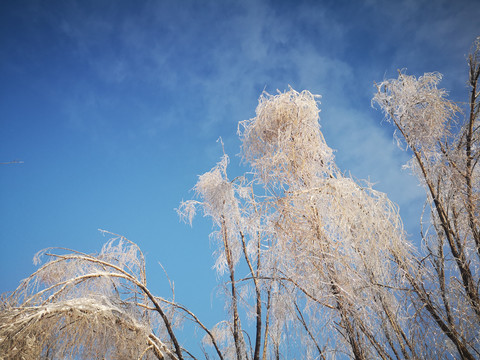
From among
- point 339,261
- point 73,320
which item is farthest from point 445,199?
point 73,320

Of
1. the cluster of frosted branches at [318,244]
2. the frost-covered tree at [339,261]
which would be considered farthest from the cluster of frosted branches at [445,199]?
the cluster of frosted branches at [318,244]

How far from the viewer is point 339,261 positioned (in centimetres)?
229

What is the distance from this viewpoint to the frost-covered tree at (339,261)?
86.7 inches

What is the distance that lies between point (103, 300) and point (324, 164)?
2.36 meters

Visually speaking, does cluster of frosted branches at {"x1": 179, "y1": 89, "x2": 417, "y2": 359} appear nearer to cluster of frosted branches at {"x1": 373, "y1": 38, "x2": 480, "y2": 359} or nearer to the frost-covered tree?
the frost-covered tree

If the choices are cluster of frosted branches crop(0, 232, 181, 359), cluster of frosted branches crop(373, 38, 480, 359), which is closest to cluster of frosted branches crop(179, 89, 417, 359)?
cluster of frosted branches crop(373, 38, 480, 359)

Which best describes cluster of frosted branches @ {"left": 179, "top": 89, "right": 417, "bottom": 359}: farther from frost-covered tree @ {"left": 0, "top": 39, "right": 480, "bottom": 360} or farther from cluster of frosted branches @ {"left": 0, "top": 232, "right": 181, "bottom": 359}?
cluster of frosted branches @ {"left": 0, "top": 232, "right": 181, "bottom": 359}

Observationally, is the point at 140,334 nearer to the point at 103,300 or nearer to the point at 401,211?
the point at 103,300

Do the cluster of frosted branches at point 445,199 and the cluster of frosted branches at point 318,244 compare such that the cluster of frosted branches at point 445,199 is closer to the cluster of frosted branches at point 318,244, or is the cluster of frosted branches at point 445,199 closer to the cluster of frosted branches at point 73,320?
the cluster of frosted branches at point 318,244

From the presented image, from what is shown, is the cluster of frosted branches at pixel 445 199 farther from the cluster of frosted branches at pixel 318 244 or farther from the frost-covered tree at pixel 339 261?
the cluster of frosted branches at pixel 318 244

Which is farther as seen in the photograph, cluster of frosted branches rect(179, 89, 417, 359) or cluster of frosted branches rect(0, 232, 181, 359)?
cluster of frosted branches rect(179, 89, 417, 359)

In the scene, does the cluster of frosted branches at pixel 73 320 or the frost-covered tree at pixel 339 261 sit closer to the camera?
the cluster of frosted branches at pixel 73 320

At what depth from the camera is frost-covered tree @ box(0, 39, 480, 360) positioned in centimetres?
220

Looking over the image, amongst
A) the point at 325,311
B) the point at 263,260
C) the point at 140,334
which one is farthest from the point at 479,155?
the point at 140,334
